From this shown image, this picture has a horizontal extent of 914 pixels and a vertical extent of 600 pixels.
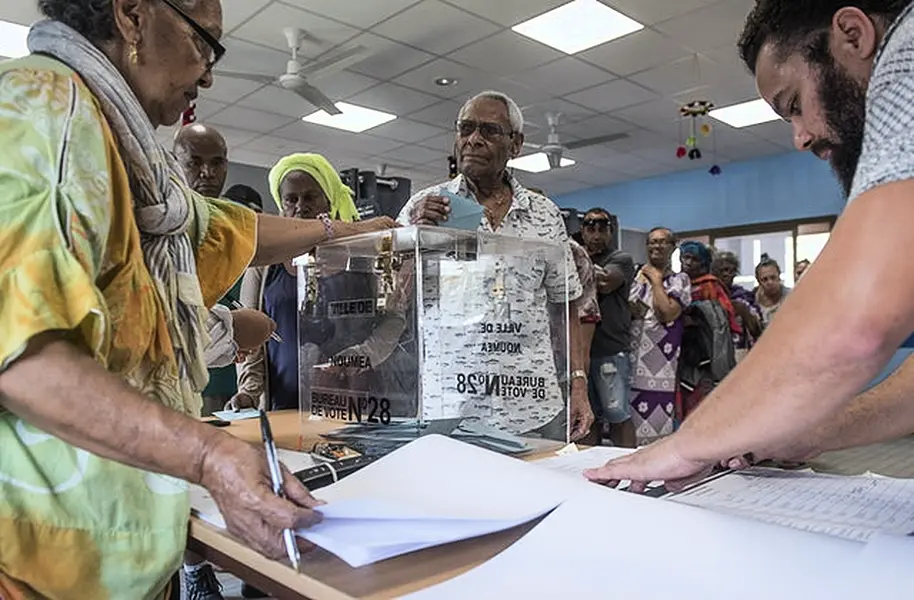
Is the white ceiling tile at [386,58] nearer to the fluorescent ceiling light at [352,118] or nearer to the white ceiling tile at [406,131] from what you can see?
the fluorescent ceiling light at [352,118]

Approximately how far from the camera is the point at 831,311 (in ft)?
1.45

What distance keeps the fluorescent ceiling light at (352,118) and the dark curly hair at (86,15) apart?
15.5ft

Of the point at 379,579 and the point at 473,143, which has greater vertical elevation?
the point at 473,143

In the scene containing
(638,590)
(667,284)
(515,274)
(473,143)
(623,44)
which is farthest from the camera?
(623,44)

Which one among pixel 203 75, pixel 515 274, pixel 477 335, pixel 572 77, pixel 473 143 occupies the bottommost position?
pixel 477 335

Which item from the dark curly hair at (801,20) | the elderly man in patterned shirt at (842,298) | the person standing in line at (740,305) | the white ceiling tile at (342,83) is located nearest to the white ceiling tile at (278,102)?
the white ceiling tile at (342,83)

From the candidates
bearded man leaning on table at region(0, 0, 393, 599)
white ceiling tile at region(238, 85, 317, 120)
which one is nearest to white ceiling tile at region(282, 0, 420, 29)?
white ceiling tile at region(238, 85, 317, 120)

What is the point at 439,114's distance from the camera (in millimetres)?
5551

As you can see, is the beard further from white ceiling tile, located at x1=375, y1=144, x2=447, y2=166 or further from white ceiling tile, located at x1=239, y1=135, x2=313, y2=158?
white ceiling tile, located at x1=375, y1=144, x2=447, y2=166

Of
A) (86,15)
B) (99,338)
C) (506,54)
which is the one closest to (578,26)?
(506,54)

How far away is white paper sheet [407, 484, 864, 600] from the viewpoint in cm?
44

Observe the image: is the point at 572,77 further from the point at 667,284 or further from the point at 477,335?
the point at 477,335

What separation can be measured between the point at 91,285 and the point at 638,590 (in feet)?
1.44

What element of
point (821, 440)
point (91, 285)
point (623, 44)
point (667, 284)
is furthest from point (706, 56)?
point (91, 285)
